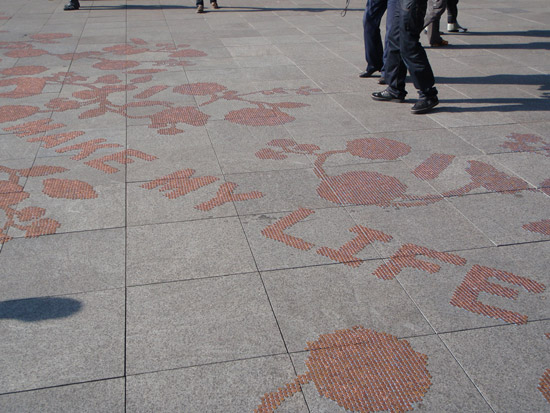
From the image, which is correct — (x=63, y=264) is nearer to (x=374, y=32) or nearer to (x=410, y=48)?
(x=410, y=48)

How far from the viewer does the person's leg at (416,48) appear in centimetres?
602

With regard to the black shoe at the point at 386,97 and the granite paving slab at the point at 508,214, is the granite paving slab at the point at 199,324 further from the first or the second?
the black shoe at the point at 386,97

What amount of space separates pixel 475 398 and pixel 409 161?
2.88 meters

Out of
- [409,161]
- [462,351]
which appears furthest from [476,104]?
[462,351]

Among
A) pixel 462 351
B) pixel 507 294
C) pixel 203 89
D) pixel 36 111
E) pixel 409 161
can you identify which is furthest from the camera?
pixel 203 89

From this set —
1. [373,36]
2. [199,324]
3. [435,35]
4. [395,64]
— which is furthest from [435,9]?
[199,324]

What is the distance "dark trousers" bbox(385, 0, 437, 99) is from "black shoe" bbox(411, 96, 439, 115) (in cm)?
6

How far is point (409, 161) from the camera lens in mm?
5152

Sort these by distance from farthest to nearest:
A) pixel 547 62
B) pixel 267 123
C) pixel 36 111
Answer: pixel 547 62
pixel 36 111
pixel 267 123

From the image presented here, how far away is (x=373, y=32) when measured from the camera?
291 inches

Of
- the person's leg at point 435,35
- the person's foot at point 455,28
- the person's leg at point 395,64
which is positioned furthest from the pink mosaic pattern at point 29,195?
the person's foot at point 455,28

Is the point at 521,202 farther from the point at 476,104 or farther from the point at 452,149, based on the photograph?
the point at 476,104

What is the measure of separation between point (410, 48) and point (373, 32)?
1.35m

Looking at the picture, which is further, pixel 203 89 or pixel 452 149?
pixel 203 89
